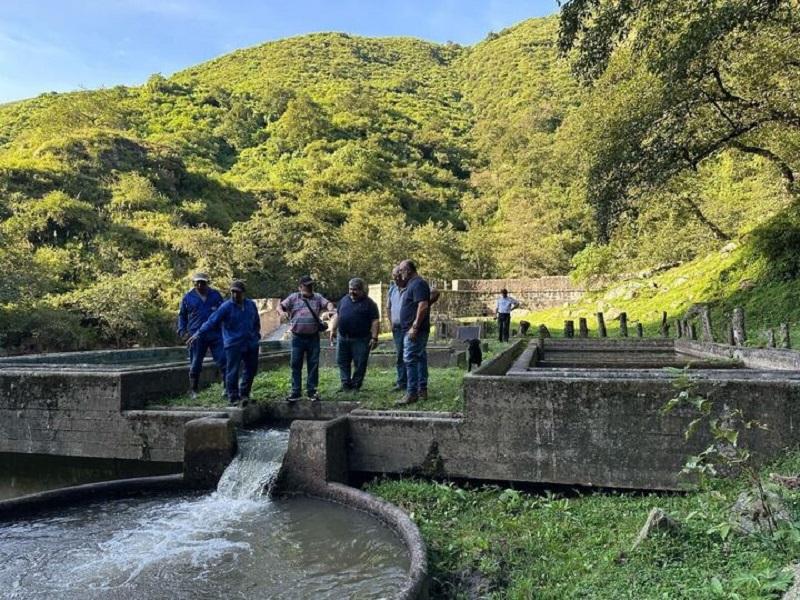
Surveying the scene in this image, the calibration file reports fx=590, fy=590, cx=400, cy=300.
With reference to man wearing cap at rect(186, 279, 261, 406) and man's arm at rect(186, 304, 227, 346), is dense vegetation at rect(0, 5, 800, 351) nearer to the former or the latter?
man wearing cap at rect(186, 279, 261, 406)

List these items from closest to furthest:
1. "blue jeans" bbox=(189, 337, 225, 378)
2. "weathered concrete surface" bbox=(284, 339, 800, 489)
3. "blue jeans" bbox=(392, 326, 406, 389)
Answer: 1. "weathered concrete surface" bbox=(284, 339, 800, 489)
2. "blue jeans" bbox=(392, 326, 406, 389)
3. "blue jeans" bbox=(189, 337, 225, 378)

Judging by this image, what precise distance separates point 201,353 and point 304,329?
1.64m

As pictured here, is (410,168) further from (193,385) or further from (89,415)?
(89,415)

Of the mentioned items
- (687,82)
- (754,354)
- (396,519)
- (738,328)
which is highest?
(687,82)

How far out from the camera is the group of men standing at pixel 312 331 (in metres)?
7.23

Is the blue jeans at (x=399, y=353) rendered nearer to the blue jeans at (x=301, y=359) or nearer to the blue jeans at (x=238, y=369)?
the blue jeans at (x=301, y=359)

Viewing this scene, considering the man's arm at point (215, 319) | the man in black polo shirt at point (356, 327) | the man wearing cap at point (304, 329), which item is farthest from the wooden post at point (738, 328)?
the man's arm at point (215, 319)

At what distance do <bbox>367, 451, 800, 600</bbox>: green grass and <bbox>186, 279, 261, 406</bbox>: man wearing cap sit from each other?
2.81 meters

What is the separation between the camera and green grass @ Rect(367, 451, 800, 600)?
3.22 meters

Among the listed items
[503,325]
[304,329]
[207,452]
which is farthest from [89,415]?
[503,325]

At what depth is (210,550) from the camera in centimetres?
452

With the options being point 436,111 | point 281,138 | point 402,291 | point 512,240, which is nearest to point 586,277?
point 512,240

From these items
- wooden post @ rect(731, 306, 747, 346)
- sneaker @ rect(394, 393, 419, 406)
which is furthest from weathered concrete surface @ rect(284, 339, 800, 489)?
wooden post @ rect(731, 306, 747, 346)

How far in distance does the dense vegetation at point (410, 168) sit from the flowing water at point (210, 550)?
34.5ft
